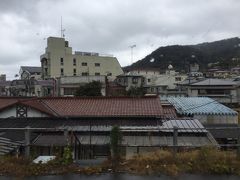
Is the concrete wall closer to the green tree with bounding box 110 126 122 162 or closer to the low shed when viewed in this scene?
the low shed

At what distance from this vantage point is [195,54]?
125375 millimetres

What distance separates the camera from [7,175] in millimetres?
6637

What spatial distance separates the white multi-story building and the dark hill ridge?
A: 922 inches

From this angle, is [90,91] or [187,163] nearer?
[187,163]

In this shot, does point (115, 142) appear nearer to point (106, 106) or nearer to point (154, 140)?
point (154, 140)

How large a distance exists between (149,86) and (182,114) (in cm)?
4915

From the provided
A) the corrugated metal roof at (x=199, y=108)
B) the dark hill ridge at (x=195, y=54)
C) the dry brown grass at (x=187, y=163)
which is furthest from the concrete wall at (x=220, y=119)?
the dark hill ridge at (x=195, y=54)

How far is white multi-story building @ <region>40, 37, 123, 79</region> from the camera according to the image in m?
91.8

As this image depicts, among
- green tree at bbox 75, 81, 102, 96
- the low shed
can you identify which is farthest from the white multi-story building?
the low shed

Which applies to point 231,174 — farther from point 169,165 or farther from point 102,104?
point 102,104

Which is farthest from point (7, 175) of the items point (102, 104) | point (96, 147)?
point (102, 104)

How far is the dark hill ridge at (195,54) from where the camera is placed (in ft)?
399

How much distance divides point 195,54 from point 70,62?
52139 mm

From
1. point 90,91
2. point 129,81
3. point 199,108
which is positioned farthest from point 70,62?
point 199,108
